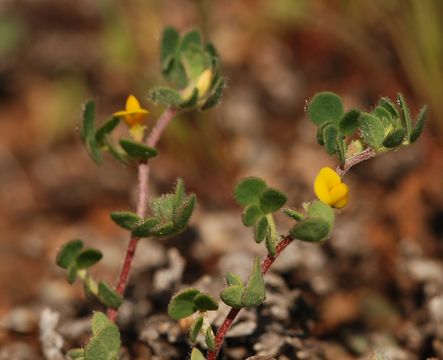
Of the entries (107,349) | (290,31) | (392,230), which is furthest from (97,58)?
(107,349)

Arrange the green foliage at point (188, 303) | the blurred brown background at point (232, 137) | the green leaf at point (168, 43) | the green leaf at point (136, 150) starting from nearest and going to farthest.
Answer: the green foliage at point (188, 303) → the green leaf at point (136, 150) → the green leaf at point (168, 43) → the blurred brown background at point (232, 137)

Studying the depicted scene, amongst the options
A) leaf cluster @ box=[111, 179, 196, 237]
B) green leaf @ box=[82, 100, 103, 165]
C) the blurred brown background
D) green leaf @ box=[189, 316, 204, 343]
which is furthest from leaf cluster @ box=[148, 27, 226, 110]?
the blurred brown background

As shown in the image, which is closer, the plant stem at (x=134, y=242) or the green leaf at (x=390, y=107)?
the green leaf at (x=390, y=107)

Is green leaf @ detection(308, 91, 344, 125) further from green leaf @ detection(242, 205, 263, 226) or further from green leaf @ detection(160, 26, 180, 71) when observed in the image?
green leaf @ detection(160, 26, 180, 71)

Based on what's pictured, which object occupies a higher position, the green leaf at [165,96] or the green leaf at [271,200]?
the green leaf at [165,96]

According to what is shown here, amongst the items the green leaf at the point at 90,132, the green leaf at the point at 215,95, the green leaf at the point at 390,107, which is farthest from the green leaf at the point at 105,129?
the green leaf at the point at 390,107

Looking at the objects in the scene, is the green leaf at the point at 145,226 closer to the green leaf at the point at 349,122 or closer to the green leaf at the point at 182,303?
the green leaf at the point at 182,303

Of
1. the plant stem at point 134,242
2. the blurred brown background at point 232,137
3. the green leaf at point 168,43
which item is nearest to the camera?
the plant stem at point 134,242
